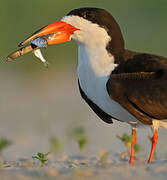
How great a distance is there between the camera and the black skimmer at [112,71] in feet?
19.4

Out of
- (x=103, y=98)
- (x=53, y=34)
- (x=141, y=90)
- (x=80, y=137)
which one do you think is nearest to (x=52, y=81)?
(x=80, y=137)

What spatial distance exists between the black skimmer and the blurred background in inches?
53.1

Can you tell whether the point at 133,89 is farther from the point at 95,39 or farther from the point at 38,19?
the point at 38,19

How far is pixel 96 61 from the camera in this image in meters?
6.15

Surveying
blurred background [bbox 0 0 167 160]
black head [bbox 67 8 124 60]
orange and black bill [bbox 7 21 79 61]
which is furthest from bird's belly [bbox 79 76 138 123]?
blurred background [bbox 0 0 167 160]

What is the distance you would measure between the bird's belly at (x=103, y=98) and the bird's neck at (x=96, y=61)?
68 mm

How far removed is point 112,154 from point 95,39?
175cm

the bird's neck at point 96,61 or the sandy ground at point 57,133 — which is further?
the bird's neck at point 96,61

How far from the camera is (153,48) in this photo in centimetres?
1491

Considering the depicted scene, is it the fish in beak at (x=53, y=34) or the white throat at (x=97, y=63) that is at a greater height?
the fish in beak at (x=53, y=34)

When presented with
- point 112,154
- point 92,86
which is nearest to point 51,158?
point 112,154

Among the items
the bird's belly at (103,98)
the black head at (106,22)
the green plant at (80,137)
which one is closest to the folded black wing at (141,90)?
the bird's belly at (103,98)

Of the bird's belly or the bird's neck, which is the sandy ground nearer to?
the bird's belly

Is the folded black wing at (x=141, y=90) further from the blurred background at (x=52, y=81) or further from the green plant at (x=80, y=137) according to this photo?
the blurred background at (x=52, y=81)
